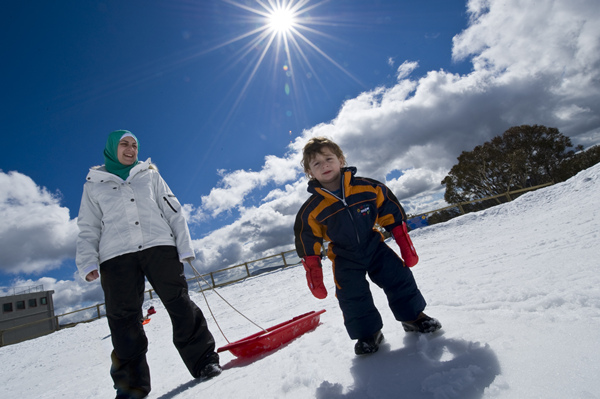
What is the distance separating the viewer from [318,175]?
2131 mm

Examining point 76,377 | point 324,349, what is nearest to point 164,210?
point 324,349

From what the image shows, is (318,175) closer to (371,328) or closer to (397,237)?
(397,237)

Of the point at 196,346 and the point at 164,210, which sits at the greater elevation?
the point at 164,210

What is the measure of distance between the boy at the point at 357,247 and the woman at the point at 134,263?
93 cm

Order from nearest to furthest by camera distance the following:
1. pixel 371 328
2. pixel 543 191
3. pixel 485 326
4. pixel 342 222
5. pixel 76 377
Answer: pixel 485 326, pixel 371 328, pixel 342 222, pixel 76 377, pixel 543 191

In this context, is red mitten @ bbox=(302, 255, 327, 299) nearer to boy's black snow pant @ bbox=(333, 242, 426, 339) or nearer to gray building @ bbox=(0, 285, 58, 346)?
boy's black snow pant @ bbox=(333, 242, 426, 339)

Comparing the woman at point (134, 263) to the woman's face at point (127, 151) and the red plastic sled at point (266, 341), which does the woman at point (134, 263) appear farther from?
the red plastic sled at point (266, 341)

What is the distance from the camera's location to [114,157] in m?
2.39

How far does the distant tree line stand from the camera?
19.5 m

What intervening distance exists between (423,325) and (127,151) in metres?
2.54

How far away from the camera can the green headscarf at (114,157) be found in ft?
7.67

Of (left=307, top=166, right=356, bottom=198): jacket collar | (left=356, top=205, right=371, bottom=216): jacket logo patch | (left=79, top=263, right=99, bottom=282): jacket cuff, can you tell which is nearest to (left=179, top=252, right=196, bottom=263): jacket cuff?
(left=79, top=263, right=99, bottom=282): jacket cuff

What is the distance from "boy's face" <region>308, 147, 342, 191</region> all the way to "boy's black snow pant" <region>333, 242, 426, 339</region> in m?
0.56

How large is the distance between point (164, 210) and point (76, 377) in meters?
2.81
